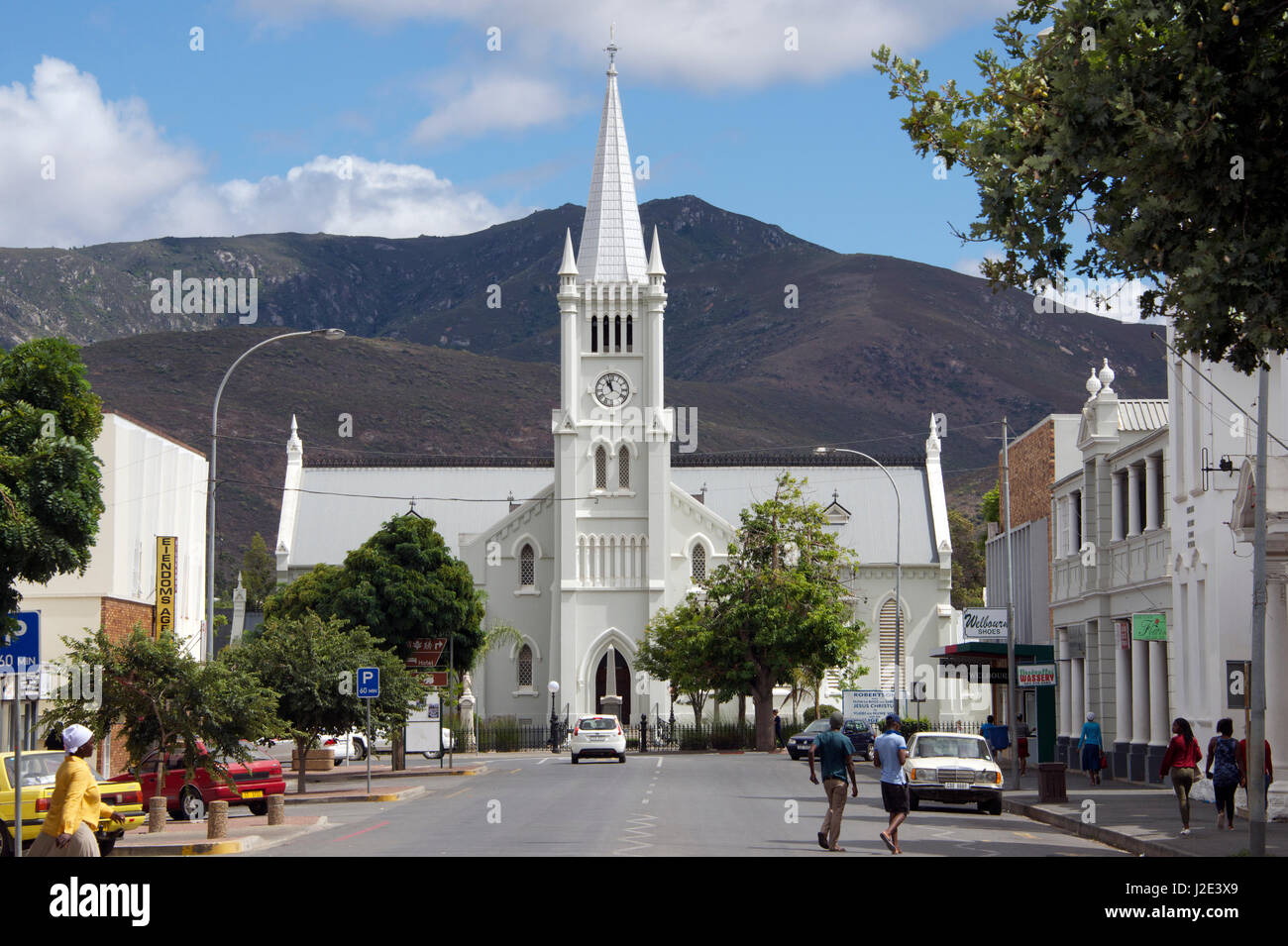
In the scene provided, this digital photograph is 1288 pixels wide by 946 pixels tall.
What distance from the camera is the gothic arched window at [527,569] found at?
268 feet

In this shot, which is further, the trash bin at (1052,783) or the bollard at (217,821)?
the trash bin at (1052,783)

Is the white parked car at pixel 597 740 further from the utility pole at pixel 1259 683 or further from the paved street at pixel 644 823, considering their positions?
the utility pole at pixel 1259 683

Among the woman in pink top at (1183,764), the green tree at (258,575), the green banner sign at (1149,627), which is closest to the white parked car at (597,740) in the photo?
the green banner sign at (1149,627)

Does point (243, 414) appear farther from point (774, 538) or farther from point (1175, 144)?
point (1175, 144)

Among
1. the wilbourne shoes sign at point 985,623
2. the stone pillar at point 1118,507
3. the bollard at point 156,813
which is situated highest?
the stone pillar at point 1118,507

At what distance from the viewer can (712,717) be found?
75.8 meters

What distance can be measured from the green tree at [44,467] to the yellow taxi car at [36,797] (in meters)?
3.48

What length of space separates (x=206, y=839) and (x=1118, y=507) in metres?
26.2

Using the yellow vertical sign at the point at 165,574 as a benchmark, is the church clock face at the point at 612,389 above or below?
above

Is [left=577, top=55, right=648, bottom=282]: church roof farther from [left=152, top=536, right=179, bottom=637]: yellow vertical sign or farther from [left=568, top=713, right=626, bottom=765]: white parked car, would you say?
[left=152, top=536, right=179, bottom=637]: yellow vertical sign

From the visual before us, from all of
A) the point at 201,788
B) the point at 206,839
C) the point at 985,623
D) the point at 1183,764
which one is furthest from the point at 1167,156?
the point at 985,623
